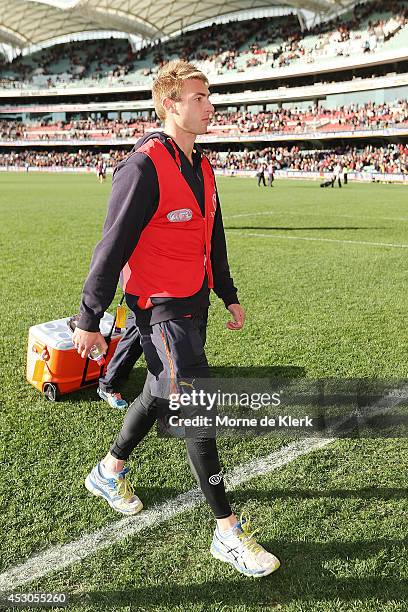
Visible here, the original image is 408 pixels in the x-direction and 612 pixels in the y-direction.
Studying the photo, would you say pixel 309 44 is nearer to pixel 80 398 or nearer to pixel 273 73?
pixel 273 73

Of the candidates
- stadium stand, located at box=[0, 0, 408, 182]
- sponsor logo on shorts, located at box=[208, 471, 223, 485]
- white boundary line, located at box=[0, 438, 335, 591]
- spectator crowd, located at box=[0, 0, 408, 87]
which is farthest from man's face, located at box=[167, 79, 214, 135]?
spectator crowd, located at box=[0, 0, 408, 87]

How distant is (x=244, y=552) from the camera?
2.53 metres

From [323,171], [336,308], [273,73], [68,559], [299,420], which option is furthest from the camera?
[273,73]

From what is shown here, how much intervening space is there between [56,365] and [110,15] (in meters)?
79.4

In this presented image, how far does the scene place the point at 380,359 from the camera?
5.11m

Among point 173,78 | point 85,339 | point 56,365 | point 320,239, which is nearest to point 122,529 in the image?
point 85,339

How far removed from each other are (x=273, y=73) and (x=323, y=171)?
21001mm

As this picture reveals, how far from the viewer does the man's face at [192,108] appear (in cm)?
246

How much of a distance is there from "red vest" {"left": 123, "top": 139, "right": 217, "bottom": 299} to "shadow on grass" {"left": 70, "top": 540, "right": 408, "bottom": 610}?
128 cm

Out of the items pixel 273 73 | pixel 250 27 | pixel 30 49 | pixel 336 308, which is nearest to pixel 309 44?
pixel 273 73

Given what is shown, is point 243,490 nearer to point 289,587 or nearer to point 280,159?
point 289,587

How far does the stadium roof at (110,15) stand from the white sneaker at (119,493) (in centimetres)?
6934

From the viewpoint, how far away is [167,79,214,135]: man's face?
2463mm

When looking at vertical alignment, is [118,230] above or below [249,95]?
below
